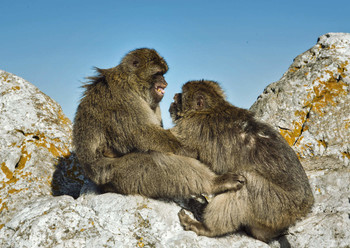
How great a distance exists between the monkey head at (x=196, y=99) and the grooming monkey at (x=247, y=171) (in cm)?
12

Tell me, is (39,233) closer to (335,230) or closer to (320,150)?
(335,230)

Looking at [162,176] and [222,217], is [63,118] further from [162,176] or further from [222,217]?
[222,217]

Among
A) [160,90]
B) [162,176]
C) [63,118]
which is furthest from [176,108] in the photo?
[63,118]

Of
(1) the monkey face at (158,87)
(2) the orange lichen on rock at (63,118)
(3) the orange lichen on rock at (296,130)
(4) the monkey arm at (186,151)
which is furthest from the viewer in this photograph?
(2) the orange lichen on rock at (63,118)

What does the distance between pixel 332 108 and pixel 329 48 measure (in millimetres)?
1271

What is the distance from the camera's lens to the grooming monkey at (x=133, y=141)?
14.5 feet

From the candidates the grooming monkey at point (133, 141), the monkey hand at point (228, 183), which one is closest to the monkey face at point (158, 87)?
the grooming monkey at point (133, 141)

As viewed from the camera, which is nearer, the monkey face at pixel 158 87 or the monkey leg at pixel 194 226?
the monkey leg at pixel 194 226

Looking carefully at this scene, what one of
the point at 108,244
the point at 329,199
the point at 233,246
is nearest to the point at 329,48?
the point at 329,199

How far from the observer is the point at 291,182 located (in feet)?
14.0

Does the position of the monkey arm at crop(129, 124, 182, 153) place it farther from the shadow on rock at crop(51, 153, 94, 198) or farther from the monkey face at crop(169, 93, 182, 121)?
the shadow on rock at crop(51, 153, 94, 198)

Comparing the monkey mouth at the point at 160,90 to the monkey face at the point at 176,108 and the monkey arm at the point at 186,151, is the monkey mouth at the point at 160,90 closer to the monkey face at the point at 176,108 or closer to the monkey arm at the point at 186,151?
the monkey face at the point at 176,108

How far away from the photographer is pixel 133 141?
15.3 ft

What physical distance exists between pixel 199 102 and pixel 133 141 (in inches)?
45.5
